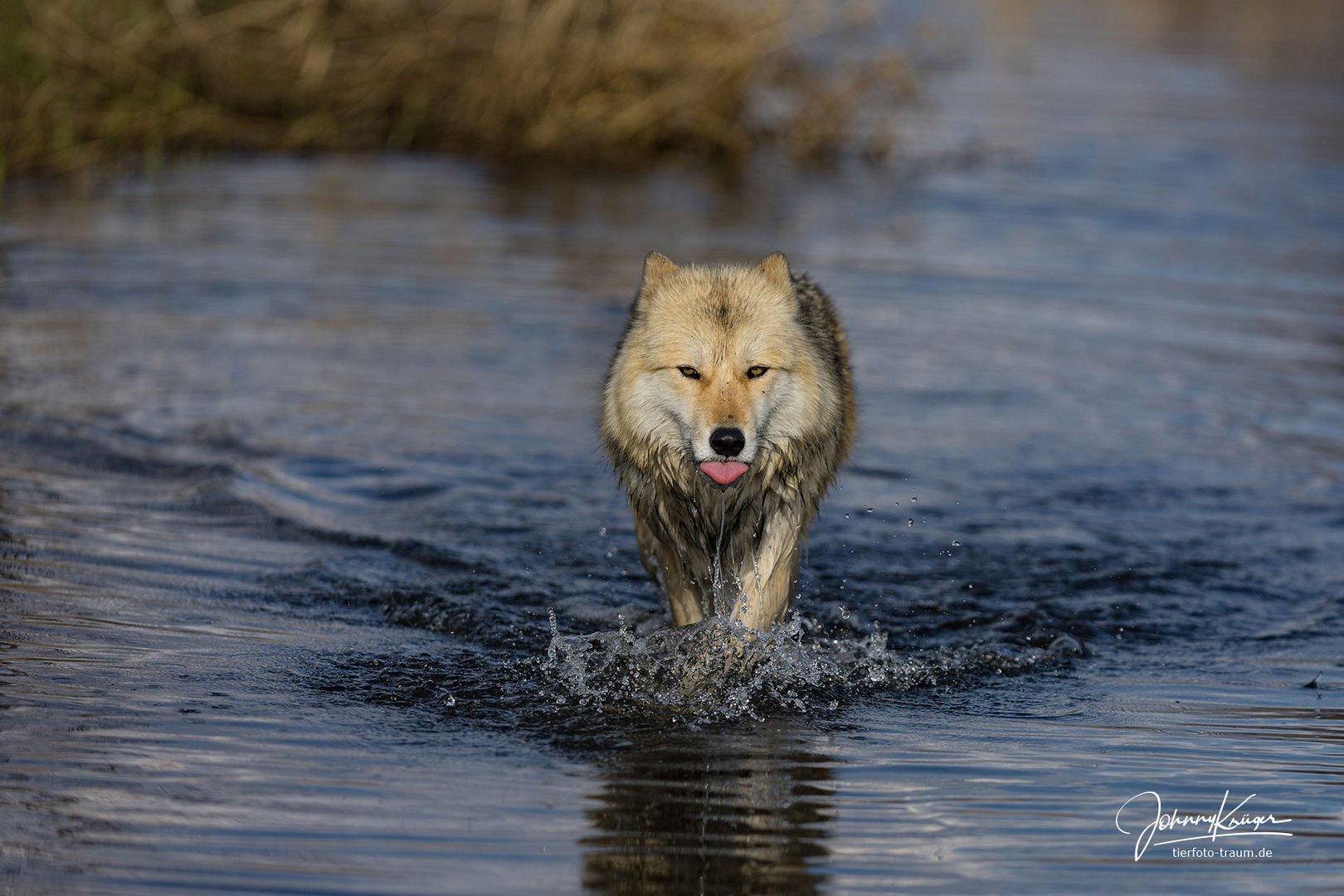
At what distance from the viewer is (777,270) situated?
559 centimetres

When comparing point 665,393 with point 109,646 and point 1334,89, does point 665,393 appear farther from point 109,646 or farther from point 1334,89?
point 1334,89

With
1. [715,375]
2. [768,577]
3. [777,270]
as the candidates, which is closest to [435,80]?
[777,270]

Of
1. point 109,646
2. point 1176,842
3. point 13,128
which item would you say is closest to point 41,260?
point 13,128

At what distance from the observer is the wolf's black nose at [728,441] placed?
504 centimetres

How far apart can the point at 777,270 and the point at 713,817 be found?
2042mm

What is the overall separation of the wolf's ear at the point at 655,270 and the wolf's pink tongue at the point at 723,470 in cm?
79

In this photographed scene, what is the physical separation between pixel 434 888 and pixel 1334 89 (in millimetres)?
22254

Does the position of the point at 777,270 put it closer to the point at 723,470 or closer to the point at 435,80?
the point at 723,470

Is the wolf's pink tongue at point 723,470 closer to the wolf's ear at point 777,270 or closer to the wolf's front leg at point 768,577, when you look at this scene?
the wolf's front leg at point 768,577

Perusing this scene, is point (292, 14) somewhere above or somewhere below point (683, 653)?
above

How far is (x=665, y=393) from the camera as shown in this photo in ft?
17.4
